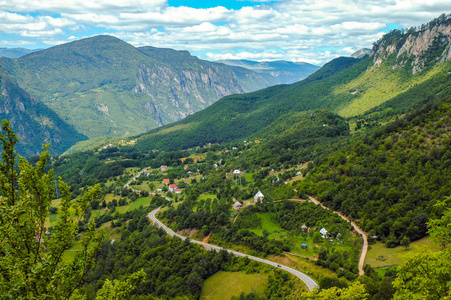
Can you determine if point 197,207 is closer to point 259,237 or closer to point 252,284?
point 259,237

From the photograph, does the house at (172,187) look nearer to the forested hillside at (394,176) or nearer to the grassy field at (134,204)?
the grassy field at (134,204)

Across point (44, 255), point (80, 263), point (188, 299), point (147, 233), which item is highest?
point (44, 255)

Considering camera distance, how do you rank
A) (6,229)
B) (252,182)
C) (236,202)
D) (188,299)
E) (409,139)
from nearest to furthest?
(6,229) → (188,299) → (409,139) → (236,202) → (252,182)

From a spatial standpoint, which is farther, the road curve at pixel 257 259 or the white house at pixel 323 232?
the white house at pixel 323 232

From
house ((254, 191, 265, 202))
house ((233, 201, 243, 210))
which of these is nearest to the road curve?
house ((233, 201, 243, 210))

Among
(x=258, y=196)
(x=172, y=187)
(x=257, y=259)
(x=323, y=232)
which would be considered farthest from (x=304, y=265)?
(x=172, y=187)

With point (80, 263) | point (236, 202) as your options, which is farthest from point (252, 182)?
point (80, 263)

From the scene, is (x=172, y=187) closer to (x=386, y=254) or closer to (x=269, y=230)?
(x=269, y=230)

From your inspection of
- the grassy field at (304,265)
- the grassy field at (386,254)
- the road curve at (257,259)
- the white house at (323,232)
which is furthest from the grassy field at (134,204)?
the grassy field at (386,254)
